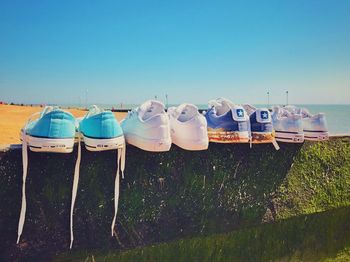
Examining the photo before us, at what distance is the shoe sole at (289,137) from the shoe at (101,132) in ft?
4.49

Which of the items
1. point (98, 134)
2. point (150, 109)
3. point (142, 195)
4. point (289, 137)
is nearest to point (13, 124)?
point (142, 195)

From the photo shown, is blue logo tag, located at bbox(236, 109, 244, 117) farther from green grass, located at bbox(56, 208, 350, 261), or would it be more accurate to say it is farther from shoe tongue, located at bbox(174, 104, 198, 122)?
green grass, located at bbox(56, 208, 350, 261)

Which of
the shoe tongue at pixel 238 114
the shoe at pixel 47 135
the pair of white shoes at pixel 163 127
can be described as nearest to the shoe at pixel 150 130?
the pair of white shoes at pixel 163 127

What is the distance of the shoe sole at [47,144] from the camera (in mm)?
1716

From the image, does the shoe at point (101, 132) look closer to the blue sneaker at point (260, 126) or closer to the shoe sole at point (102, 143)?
the shoe sole at point (102, 143)

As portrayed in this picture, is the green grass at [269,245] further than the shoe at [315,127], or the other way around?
the shoe at [315,127]

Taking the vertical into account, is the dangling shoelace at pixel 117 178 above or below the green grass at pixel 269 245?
above

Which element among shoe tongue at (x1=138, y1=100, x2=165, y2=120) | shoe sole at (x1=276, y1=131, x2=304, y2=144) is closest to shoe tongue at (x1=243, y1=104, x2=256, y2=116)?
shoe sole at (x1=276, y1=131, x2=304, y2=144)

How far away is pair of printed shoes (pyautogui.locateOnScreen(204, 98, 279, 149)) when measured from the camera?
7.45 ft

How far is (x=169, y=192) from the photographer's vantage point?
91.0 inches

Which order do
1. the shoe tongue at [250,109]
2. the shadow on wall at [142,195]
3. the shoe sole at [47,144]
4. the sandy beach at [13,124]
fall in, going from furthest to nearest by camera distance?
the sandy beach at [13,124] < the shoe tongue at [250,109] < the shadow on wall at [142,195] < the shoe sole at [47,144]

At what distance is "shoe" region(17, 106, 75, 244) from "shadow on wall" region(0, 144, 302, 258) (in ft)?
0.26

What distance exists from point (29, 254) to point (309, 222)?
229 cm

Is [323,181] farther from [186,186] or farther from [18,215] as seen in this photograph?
[18,215]
